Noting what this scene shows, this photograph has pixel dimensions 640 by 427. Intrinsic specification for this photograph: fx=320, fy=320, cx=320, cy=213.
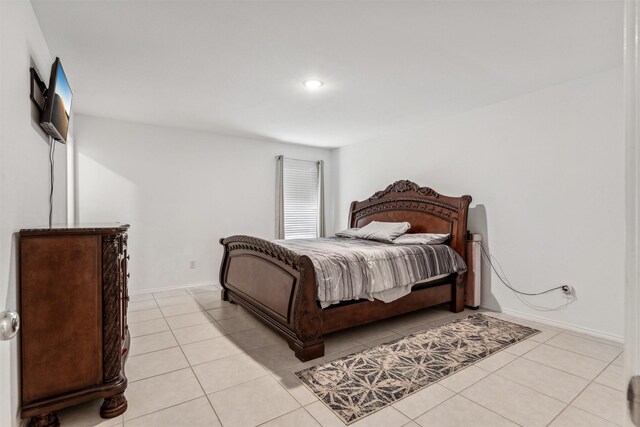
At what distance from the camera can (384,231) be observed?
14.0 ft

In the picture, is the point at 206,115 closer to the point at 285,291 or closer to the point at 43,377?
the point at 285,291

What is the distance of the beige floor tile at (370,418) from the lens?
1.77 metres

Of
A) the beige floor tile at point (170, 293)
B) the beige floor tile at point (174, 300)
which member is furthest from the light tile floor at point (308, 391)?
the beige floor tile at point (170, 293)

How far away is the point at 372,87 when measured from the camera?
3348 millimetres

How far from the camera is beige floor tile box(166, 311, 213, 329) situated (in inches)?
131

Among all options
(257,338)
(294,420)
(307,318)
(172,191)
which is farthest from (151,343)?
(172,191)

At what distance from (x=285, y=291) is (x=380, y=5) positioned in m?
2.23

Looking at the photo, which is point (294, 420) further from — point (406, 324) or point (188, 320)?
point (188, 320)

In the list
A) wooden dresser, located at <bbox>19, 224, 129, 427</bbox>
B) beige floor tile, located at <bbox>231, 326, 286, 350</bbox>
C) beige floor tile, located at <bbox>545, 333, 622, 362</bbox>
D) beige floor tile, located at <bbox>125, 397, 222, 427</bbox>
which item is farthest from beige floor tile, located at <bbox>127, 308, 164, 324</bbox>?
beige floor tile, located at <bbox>545, 333, 622, 362</bbox>

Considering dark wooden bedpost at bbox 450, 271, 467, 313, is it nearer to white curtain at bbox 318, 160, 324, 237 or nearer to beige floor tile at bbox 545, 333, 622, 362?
beige floor tile at bbox 545, 333, 622, 362

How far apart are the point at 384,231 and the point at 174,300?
291 centimetres

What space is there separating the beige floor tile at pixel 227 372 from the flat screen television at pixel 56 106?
1.98m

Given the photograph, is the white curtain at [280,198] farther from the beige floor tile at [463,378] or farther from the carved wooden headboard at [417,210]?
the beige floor tile at [463,378]

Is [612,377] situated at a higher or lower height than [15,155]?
lower
